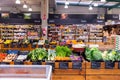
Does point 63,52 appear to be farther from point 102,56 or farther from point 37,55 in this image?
point 102,56

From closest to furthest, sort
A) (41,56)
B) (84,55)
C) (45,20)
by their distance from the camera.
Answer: (41,56)
(84,55)
(45,20)

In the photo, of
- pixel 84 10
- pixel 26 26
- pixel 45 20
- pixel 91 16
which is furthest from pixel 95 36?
pixel 84 10

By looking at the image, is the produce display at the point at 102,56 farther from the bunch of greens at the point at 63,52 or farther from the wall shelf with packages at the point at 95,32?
the wall shelf with packages at the point at 95,32

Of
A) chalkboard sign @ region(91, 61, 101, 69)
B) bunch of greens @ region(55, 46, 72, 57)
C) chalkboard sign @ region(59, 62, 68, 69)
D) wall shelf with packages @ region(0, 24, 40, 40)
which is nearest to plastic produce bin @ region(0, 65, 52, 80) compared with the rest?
chalkboard sign @ region(59, 62, 68, 69)

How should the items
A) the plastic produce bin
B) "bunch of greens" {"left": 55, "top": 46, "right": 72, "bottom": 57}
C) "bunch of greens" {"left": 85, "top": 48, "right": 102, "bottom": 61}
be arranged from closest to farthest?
the plastic produce bin
"bunch of greens" {"left": 85, "top": 48, "right": 102, "bottom": 61}
"bunch of greens" {"left": 55, "top": 46, "right": 72, "bottom": 57}

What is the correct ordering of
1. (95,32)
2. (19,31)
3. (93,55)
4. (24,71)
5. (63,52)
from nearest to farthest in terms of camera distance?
(24,71)
(93,55)
(63,52)
(95,32)
(19,31)

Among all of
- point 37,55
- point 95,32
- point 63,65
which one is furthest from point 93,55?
point 95,32

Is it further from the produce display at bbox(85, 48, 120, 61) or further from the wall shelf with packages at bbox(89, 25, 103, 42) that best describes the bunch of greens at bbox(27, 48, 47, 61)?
the wall shelf with packages at bbox(89, 25, 103, 42)

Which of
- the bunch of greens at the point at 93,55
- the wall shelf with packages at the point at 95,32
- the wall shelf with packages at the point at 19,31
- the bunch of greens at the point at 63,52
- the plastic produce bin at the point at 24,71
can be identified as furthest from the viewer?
the wall shelf with packages at the point at 19,31

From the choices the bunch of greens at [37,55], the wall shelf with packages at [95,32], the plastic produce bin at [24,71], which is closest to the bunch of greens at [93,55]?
the bunch of greens at [37,55]

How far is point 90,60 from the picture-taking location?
445 cm

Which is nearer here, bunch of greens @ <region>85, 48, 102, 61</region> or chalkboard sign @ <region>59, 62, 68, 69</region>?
chalkboard sign @ <region>59, 62, 68, 69</region>

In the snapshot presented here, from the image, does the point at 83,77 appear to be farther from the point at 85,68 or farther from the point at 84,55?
A: the point at 84,55

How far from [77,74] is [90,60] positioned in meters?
0.39
